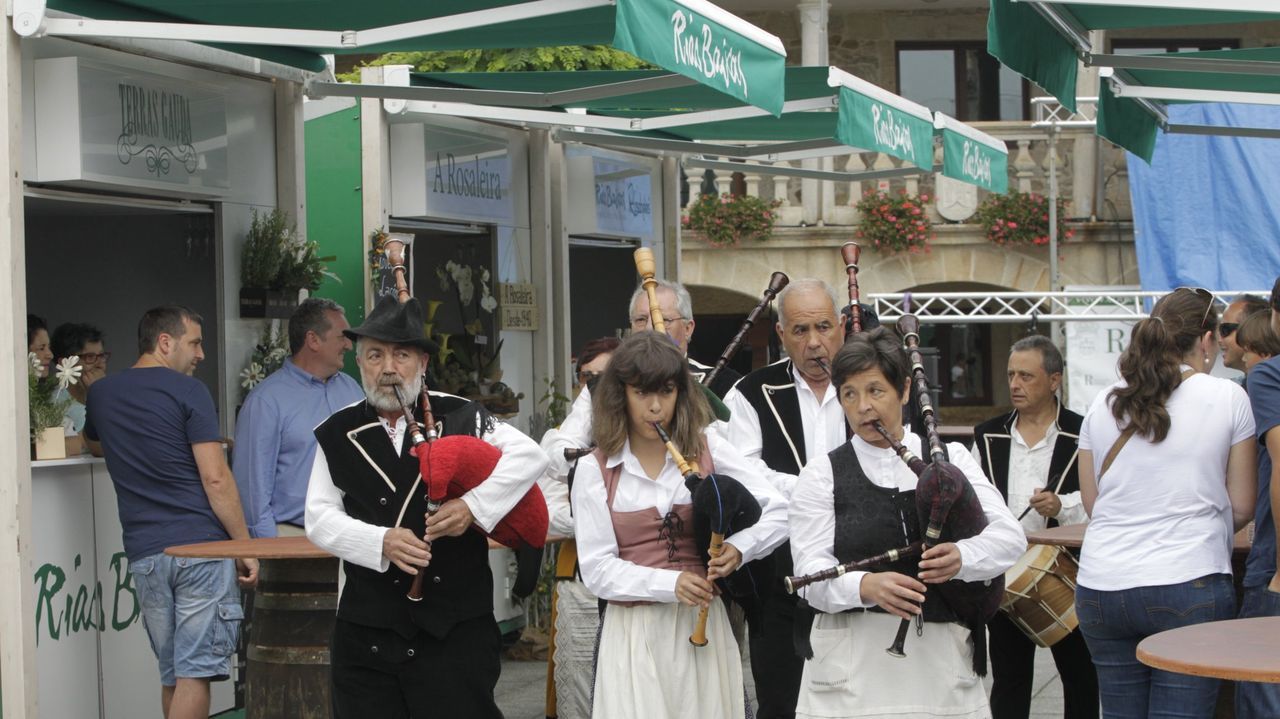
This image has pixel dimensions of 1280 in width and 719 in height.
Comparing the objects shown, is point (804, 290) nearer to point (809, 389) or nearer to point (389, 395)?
point (809, 389)

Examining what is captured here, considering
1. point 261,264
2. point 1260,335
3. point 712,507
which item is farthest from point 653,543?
point 261,264

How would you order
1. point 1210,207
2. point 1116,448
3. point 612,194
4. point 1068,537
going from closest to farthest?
point 1116,448, point 1068,537, point 612,194, point 1210,207

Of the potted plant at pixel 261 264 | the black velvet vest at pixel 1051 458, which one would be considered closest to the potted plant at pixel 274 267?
the potted plant at pixel 261 264

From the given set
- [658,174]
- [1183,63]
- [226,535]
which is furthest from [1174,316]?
[658,174]

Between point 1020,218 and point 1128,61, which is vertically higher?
point 1020,218

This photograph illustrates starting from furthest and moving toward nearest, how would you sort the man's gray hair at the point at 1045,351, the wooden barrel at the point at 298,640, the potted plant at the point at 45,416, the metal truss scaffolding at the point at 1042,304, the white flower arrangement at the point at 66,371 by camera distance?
the metal truss scaffolding at the point at 1042,304, the white flower arrangement at the point at 66,371, the man's gray hair at the point at 1045,351, the potted plant at the point at 45,416, the wooden barrel at the point at 298,640

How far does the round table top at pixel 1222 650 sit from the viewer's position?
3184 mm

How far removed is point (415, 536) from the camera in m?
4.44

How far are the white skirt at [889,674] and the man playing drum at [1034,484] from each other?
200 cm

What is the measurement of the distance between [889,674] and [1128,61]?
3319mm

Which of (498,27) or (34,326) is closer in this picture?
(498,27)

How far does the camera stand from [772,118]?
27.2ft

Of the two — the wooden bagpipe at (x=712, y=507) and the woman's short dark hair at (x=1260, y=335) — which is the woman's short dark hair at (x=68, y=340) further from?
the woman's short dark hair at (x=1260, y=335)

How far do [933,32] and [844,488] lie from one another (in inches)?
667
